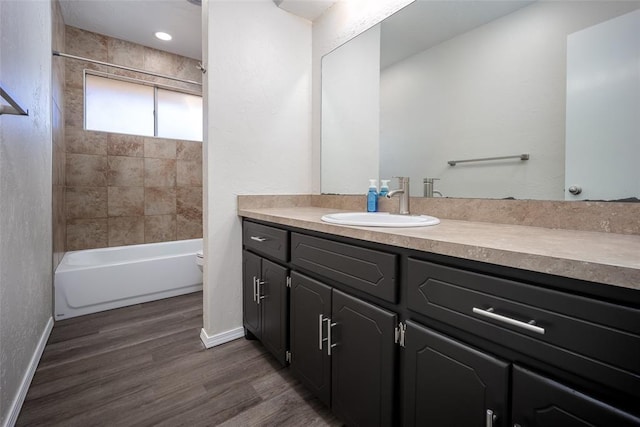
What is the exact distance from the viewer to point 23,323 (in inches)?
53.2

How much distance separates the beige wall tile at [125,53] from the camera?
2898 mm

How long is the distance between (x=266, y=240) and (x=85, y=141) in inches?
101

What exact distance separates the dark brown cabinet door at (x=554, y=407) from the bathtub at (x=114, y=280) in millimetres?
2572

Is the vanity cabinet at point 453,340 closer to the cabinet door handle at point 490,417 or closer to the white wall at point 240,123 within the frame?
the cabinet door handle at point 490,417

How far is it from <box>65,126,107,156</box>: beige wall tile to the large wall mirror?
266 centimetres

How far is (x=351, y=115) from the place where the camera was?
1876 mm

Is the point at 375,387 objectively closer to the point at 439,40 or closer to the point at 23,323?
the point at 439,40

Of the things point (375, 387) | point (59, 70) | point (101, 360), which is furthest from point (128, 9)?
point (375, 387)

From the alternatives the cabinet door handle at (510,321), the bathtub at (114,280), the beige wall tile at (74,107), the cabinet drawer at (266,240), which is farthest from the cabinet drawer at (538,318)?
the beige wall tile at (74,107)

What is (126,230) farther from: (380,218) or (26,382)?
(380,218)

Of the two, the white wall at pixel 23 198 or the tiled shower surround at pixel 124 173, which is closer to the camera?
the white wall at pixel 23 198

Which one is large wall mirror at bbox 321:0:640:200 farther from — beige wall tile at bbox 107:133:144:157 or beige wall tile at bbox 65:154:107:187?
beige wall tile at bbox 65:154:107:187

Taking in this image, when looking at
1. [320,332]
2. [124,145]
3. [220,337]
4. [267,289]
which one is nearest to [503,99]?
[320,332]

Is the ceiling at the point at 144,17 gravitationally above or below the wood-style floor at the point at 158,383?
above
